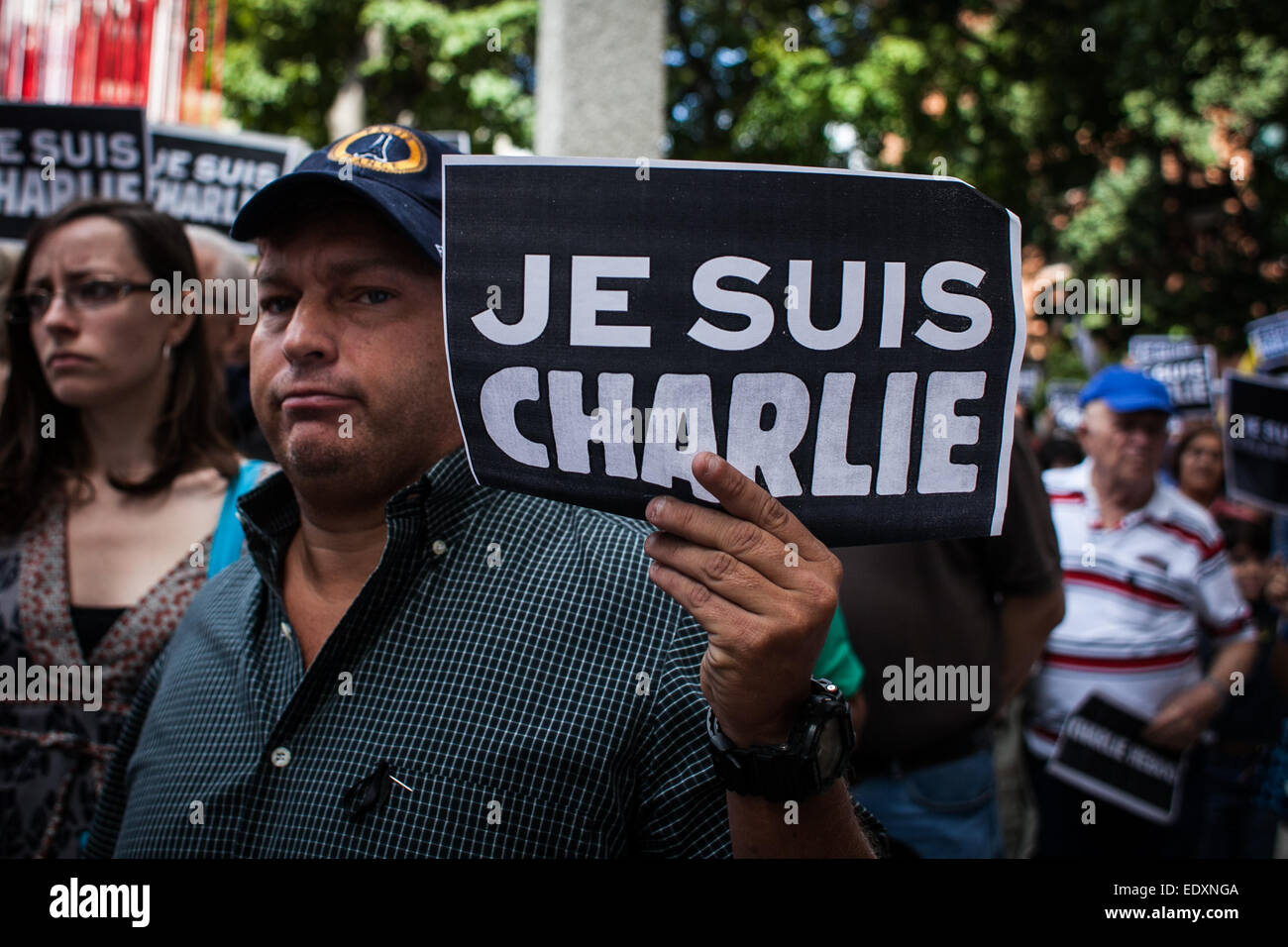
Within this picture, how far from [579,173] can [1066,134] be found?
12969mm

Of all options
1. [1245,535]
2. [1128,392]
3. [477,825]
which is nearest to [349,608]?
[477,825]

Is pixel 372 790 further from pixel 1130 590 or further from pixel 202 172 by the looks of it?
pixel 202 172

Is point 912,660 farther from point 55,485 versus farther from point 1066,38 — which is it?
point 1066,38

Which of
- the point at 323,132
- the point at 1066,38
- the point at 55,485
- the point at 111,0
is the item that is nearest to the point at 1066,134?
the point at 1066,38

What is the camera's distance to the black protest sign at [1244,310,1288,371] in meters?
7.41

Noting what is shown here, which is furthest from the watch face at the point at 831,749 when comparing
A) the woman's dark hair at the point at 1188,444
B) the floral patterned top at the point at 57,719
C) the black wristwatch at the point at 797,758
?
the woman's dark hair at the point at 1188,444

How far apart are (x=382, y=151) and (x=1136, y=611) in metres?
3.36

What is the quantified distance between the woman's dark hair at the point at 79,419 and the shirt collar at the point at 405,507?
0.83 metres

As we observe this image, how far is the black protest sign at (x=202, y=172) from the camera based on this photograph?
451 cm

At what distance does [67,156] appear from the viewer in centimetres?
359

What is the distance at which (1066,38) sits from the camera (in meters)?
12.6

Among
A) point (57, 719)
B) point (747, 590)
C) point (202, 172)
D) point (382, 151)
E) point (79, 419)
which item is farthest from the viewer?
point (202, 172)
